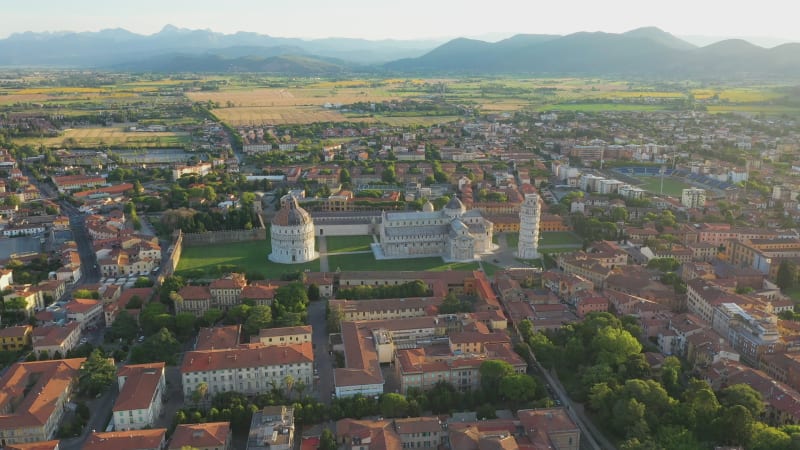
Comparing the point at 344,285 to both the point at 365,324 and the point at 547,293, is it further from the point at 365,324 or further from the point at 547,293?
the point at 547,293

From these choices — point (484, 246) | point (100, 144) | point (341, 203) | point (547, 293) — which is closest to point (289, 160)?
point (341, 203)


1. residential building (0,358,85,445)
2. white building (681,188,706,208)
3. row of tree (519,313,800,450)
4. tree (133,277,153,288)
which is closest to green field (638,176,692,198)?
white building (681,188,706,208)

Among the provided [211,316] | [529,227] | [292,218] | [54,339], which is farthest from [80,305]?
[529,227]

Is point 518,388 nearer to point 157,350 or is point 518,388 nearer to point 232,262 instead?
point 157,350

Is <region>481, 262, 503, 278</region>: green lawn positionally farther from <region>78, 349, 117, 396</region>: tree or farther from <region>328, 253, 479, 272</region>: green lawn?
<region>78, 349, 117, 396</region>: tree

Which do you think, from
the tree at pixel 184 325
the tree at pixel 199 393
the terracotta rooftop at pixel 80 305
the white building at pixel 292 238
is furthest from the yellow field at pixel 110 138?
the tree at pixel 199 393

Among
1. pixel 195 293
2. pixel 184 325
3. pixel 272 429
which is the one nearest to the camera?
pixel 272 429
